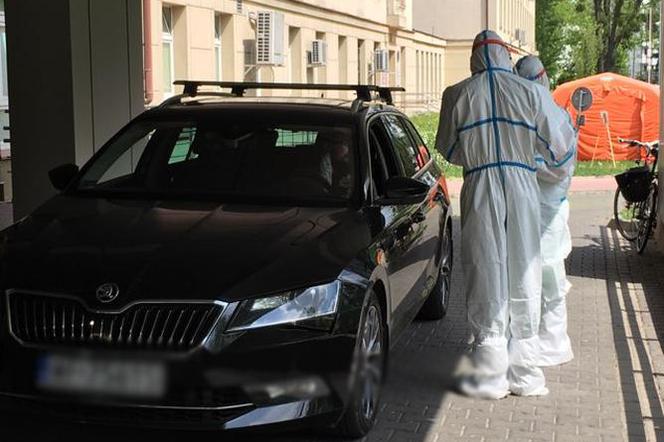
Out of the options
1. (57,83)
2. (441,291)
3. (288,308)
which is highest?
(57,83)

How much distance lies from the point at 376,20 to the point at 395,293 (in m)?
27.6

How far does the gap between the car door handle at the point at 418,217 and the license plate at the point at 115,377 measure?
12.3 ft

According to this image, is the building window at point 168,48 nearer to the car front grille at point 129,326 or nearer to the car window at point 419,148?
the car window at point 419,148

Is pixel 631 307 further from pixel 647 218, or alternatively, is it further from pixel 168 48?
pixel 168 48

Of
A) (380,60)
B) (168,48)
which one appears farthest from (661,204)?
(380,60)

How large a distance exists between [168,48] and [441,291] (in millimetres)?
12189

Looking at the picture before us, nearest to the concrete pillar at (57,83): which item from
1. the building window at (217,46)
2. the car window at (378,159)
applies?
the car window at (378,159)

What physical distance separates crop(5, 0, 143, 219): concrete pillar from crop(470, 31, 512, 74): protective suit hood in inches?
146

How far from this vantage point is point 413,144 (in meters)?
6.93

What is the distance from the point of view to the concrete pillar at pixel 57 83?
300 inches

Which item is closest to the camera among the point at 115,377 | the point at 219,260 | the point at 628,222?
the point at 115,377

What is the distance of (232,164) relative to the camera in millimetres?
5332

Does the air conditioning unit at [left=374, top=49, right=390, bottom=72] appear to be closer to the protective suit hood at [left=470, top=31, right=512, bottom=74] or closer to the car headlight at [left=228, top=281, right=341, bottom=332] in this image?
the protective suit hood at [left=470, top=31, right=512, bottom=74]

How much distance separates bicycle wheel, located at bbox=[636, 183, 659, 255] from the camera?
10.4 meters
